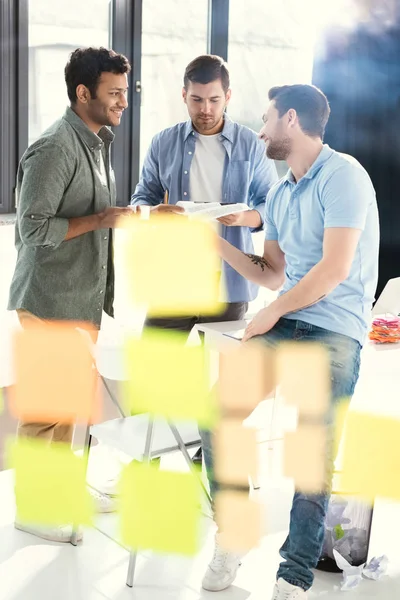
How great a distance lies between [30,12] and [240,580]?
2.67 metres

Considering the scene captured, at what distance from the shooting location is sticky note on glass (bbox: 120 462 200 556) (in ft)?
8.70

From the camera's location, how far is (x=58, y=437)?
275 cm

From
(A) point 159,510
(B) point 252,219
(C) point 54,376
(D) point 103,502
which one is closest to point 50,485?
(D) point 103,502

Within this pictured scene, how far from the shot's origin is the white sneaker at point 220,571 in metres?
2.38

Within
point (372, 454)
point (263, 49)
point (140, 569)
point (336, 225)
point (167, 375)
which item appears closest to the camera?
point (336, 225)

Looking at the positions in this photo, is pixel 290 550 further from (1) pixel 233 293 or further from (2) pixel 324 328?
(1) pixel 233 293

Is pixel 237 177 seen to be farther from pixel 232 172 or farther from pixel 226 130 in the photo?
pixel 226 130

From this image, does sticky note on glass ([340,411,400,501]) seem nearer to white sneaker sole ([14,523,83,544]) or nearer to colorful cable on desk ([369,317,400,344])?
colorful cable on desk ([369,317,400,344])

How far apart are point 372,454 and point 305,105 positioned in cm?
160

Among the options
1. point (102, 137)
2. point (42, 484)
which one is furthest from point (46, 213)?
point (42, 484)

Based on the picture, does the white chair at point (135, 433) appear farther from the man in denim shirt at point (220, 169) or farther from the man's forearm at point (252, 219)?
the man's forearm at point (252, 219)

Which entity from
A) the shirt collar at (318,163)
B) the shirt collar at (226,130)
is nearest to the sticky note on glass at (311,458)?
the shirt collar at (318,163)

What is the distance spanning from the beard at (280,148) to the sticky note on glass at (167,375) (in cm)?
97

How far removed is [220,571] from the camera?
240cm
